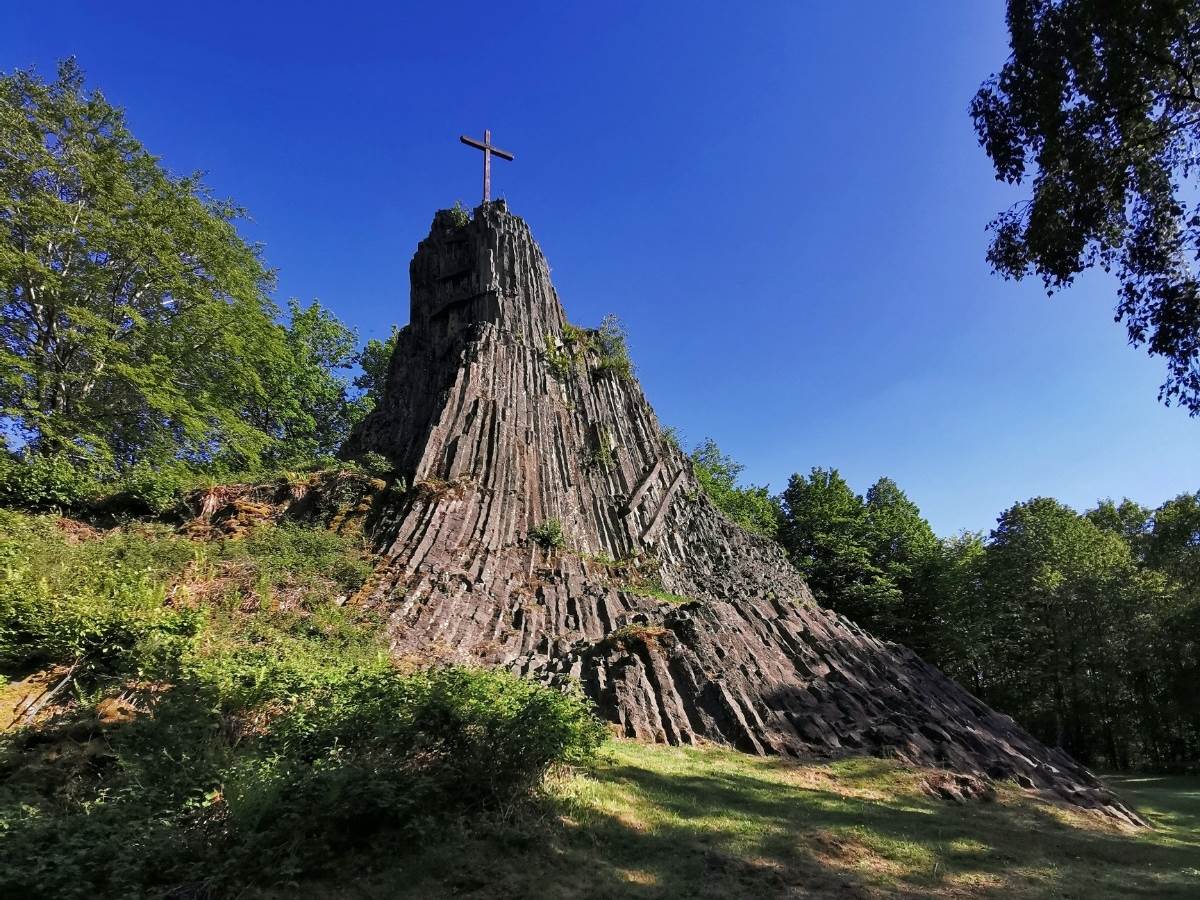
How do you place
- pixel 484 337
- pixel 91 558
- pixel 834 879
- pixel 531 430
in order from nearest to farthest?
pixel 834 879
pixel 91 558
pixel 531 430
pixel 484 337

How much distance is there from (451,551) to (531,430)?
710 centimetres

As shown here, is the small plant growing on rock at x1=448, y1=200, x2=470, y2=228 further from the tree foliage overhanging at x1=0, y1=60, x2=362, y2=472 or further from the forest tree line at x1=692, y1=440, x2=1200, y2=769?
the forest tree line at x1=692, y1=440, x2=1200, y2=769

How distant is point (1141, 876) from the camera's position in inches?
277

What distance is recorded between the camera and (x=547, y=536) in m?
18.4

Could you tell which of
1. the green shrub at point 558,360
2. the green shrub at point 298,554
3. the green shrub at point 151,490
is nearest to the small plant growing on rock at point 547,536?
the green shrub at point 298,554

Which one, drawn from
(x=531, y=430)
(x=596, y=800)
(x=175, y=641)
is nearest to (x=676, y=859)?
(x=596, y=800)

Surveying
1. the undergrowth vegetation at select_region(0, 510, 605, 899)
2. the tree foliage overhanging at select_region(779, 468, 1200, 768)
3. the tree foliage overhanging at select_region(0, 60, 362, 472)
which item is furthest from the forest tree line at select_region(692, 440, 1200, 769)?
the undergrowth vegetation at select_region(0, 510, 605, 899)

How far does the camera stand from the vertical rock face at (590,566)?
1212 cm

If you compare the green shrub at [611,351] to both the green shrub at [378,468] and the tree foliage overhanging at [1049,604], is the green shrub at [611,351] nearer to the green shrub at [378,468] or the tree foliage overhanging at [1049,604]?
the green shrub at [378,468]

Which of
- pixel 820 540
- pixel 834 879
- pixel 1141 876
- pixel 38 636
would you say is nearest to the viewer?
pixel 834 879

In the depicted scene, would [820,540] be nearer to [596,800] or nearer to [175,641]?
[596,800]

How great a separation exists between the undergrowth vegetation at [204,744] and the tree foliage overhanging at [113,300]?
22.8 feet

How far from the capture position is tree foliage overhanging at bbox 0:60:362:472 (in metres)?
14.4

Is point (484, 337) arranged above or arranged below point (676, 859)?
above
